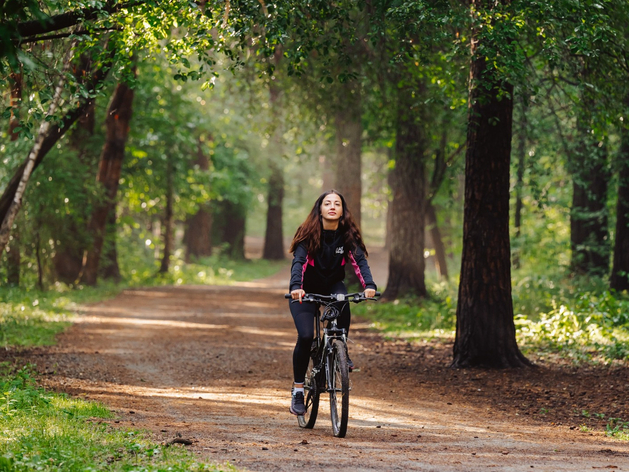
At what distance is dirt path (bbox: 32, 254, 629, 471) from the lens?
231 inches

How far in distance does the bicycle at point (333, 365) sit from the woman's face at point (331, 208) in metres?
0.73

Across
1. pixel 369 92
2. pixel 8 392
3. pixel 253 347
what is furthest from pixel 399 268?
pixel 8 392

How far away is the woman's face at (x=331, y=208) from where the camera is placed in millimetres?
6852

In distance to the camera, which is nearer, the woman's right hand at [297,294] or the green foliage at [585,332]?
the woman's right hand at [297,294]

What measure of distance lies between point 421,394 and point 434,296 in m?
9.61

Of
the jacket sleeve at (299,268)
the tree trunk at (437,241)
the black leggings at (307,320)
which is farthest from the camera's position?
the tree trunk at (437,241)

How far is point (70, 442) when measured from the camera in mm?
5727

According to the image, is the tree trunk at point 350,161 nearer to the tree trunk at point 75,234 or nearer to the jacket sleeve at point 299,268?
the tree trunk at point 75,234

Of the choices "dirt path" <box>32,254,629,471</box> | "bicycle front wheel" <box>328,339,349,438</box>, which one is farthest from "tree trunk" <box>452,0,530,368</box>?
"bicycle front wheel" <box>328,339,349,438</box>

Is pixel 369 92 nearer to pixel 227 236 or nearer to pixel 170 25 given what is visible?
pixel 170 25

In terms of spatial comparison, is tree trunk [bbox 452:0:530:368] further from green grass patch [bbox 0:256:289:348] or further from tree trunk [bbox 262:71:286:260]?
tree trunk [bbox 262:71:286:260]

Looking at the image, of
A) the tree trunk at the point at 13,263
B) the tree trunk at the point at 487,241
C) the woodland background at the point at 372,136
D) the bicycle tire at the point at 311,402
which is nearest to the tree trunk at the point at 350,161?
the woodland background at the point at 372,136

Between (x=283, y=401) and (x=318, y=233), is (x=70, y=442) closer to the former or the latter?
(x=318, y=233)

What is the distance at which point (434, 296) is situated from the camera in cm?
1906
